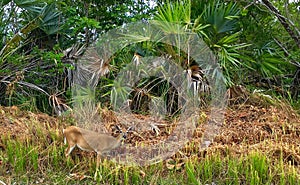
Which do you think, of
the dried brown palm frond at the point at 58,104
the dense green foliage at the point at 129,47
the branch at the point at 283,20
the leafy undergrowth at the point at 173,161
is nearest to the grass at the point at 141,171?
the leafy undergrowth at the point at 173,161

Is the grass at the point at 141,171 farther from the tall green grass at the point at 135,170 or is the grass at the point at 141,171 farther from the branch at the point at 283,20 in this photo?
the branch at the point at 283,20

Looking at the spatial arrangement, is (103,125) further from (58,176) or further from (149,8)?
(149,8)

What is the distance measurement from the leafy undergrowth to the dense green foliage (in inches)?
61.0

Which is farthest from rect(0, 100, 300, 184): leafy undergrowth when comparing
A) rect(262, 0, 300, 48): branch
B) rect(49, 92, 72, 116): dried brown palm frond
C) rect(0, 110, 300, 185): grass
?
rect(262, 0, 300, 48): branch

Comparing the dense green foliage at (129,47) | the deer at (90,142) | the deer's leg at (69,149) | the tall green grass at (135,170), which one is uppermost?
the dense green foliage at (129,47)

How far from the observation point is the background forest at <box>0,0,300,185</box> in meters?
3.40

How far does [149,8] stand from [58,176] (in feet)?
14.3

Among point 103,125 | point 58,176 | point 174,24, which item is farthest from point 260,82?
point 58,176

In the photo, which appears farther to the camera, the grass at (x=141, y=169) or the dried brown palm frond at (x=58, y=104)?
the dried brown palm frond at (x=58, y=104)

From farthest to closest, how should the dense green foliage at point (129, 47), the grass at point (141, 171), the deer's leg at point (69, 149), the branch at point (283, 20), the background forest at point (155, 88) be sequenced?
the branch at point (283, 20) → the dense green foliage at point (129, 47) → the deer's leg at point (69, 149) → the background forest at point (155, 88) → the grass at point (141, 171)

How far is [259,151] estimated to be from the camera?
3.54m

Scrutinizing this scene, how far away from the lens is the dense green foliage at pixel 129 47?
567cm

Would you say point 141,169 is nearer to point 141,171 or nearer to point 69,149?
point 141,171

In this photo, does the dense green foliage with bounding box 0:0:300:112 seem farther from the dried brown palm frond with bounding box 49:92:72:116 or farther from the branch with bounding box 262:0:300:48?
the dried brown palm frond with bounding box 49:92:72:116
